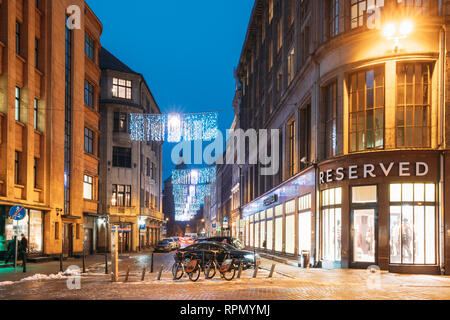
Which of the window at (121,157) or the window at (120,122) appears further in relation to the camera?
the window at (121,157)

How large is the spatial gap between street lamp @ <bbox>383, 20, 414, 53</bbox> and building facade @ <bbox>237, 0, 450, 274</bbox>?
0.15 feet

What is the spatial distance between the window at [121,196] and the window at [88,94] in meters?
13.5

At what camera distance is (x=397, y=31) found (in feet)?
76.9

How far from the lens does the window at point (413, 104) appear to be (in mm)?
23703

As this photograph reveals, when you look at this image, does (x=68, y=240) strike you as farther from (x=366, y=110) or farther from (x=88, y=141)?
(x=366, y=110)

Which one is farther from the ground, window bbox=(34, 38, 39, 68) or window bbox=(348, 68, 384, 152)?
window bbox=(34, 38, 39, 68)

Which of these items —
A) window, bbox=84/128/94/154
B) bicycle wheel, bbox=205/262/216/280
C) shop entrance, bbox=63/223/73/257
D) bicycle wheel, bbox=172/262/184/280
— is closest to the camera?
bicycle wheel, bbox=172/262/184/280

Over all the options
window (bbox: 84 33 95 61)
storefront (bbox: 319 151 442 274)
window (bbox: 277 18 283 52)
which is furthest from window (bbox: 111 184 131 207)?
storefront (bbox: 319 151 442 274)

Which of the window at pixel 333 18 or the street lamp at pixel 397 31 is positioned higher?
the window at pixel 333 18

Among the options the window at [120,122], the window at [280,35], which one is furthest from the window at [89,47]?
the window at [280,35]

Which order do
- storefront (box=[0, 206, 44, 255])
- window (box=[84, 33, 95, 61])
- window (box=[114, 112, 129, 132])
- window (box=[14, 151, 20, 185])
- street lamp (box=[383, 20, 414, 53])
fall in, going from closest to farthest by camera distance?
street lamp (box=[383, 20, 414, 53])
storefront (box=[0, 206, 44, 255])
window (box=[14, 151, 20, 185])
window (box=[84, 33, 95, 61])
window (box=[114, 112, 129, 132])

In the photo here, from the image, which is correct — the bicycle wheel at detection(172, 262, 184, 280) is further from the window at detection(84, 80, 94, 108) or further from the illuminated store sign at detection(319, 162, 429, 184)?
the window at detection(84, 80, 94, 108)

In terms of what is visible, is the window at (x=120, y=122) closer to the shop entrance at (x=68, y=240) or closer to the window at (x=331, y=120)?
the shop entrance at (x=68, y=240)

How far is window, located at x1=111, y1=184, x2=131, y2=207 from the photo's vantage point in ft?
182
